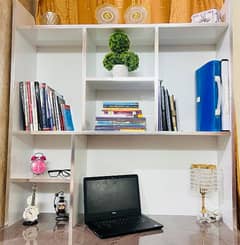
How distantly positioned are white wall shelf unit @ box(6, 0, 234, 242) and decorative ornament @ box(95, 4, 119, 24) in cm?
9

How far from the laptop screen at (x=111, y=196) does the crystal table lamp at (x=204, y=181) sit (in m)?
0.32

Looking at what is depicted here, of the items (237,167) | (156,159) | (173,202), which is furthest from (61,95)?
(237,167)

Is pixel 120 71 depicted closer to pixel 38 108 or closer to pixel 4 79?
pixel 38 108

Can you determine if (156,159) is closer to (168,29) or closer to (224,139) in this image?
(224,139)

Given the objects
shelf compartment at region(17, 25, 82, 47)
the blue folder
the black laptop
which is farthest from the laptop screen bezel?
shelf compartment at region(17, 25, 82, 47)

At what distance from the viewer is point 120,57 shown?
1.57 meters

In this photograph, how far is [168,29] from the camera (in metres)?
1.51

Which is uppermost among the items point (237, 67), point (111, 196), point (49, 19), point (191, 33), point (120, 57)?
point (49, 19)

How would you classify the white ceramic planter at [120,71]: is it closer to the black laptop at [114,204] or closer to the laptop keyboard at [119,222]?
the black laptop at [114,204]

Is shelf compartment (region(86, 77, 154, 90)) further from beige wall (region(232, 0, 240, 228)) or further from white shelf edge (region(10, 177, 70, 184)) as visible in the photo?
white shelf edge (region(10, 177, 70, 184))

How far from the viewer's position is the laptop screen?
1.51 metres

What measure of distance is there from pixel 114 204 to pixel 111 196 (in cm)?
5

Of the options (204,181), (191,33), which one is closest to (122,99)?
(191,33)

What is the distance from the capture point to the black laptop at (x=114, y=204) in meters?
1.44
